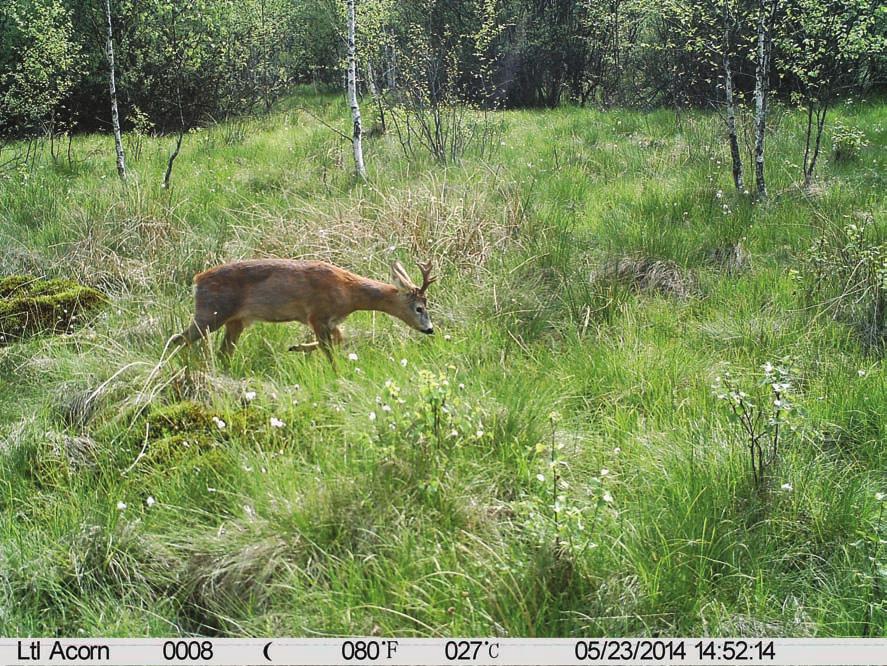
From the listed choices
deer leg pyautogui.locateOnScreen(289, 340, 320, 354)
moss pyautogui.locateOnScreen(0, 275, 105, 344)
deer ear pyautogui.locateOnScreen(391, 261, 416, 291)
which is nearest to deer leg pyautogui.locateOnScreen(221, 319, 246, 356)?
deer leg pyautogui.locateOnScreen(289, 340, 320, 354)

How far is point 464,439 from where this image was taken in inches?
136

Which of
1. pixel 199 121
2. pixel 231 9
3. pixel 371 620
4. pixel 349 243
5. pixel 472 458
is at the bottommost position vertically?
pixel 371 620

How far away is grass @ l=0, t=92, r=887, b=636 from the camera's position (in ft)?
8.94

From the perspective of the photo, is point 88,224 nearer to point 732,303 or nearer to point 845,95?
point 732,303

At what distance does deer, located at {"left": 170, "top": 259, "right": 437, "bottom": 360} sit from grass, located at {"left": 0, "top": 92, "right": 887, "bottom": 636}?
22 cm

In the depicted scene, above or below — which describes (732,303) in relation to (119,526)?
above

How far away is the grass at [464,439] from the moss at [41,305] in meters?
0.22

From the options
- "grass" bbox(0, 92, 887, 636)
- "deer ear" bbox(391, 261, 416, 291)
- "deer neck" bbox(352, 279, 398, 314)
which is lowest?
"grass" bbox(0, 92, 887, 636)

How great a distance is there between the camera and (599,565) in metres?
2.75

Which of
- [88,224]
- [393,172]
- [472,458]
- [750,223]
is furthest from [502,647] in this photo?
[393,172]

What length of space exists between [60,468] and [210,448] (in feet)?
2.49

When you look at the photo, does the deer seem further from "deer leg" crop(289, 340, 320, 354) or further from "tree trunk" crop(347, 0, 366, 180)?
"tree trunk" crop(347, 0, 366, 180)

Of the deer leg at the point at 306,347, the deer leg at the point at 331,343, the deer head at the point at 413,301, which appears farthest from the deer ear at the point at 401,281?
the deer leg at the point at 306,347

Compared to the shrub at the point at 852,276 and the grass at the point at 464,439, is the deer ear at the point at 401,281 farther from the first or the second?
the shrub at the point at 852,276
